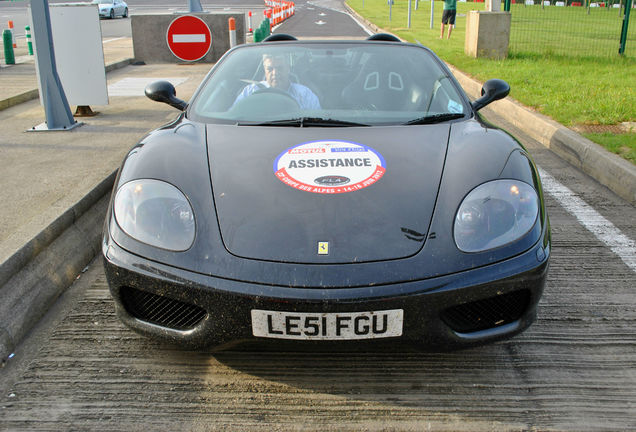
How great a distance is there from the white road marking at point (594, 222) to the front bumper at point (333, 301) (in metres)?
1.54

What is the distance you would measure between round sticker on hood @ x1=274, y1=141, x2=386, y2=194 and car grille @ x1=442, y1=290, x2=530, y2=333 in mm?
637

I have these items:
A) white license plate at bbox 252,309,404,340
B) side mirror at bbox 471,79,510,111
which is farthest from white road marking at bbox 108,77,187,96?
white license plate at bbox 252,309,404,340

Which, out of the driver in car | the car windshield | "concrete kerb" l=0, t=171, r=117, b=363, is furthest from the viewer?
the driver in car

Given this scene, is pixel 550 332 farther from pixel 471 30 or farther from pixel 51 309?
pixel 471 30

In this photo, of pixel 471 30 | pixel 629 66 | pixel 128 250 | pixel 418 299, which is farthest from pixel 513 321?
pixel 471 30

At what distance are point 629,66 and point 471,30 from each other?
124 inches

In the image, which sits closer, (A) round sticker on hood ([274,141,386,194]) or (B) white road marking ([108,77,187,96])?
(A) round sticker on hood ([274,141,386,194])

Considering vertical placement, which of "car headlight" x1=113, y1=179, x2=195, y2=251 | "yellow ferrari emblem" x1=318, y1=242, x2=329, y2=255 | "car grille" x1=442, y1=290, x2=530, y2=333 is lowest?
"car grille" x1=442, y1=290, x2=530, y2=333

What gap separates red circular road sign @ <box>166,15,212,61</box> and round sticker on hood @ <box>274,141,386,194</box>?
24.4 feet

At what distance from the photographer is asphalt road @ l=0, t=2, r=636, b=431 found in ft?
7.07

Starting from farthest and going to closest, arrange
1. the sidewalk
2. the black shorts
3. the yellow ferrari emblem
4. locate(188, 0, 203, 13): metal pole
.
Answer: the black shorts
locate(188, 0, 203, 13): metal pole
the sidewalk
the yellow ferrari emblem

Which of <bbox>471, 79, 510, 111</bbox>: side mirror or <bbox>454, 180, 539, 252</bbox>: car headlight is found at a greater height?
<bbox>471, 79, 510, 111</bbox>: side mirror

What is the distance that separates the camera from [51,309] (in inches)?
118

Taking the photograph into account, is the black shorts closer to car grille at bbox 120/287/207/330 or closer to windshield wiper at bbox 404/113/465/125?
windshield wiper at bbox 404/113/465/125
